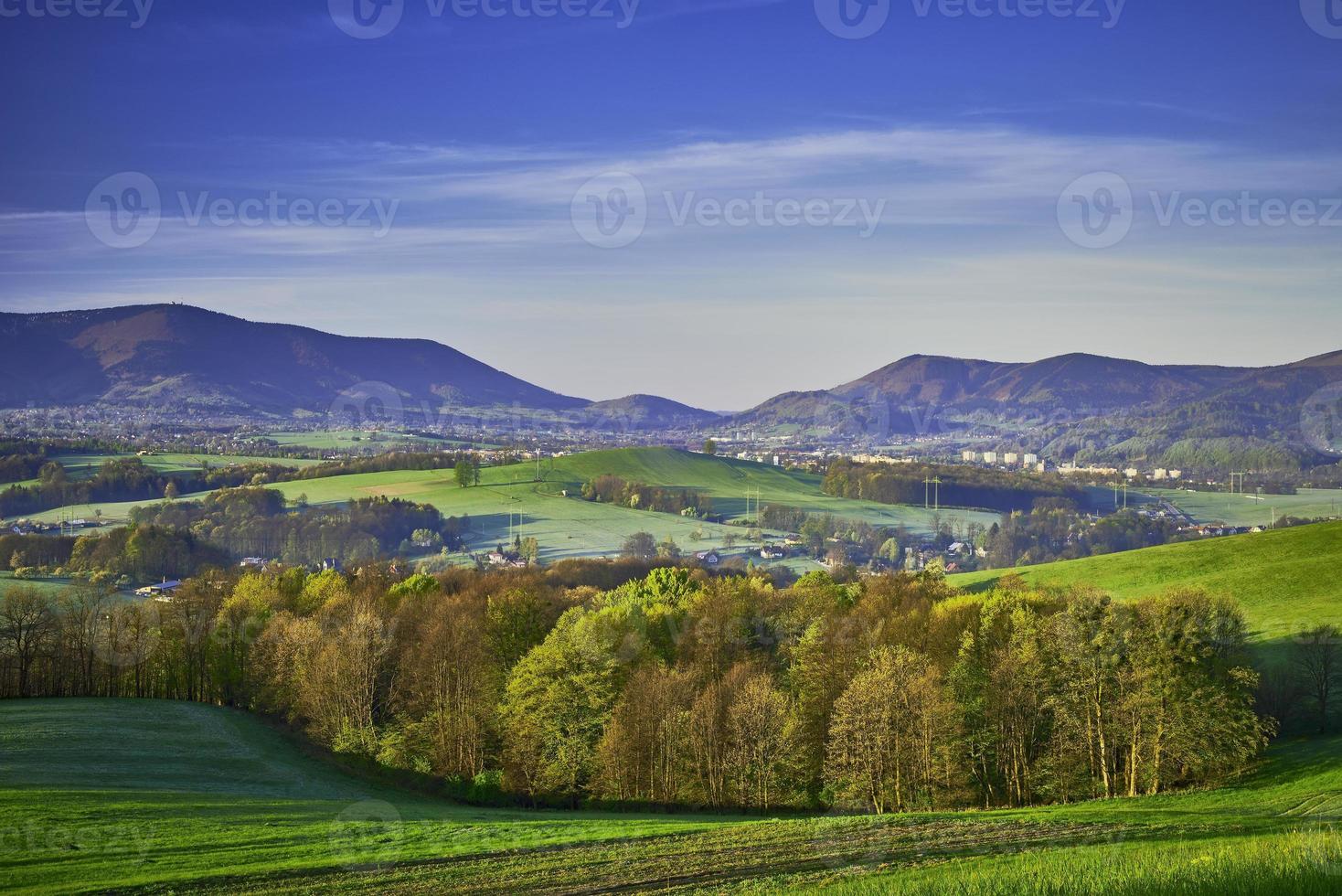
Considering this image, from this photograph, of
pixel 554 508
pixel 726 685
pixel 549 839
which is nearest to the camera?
pixel 549 839

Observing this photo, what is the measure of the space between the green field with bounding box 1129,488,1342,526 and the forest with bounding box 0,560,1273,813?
4606 inches

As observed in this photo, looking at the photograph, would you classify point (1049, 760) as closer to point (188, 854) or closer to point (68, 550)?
point (188, 854)

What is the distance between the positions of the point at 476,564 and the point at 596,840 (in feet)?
328

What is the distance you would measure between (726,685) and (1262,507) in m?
165

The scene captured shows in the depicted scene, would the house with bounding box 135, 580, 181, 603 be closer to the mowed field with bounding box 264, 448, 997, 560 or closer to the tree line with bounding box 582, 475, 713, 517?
the mowed field with bounding box 264, 448, 997, 560

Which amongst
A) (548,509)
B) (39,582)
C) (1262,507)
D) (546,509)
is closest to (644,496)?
(548,509)

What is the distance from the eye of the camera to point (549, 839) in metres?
31.2

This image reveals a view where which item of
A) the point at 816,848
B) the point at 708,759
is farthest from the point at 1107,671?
the point at 816,848

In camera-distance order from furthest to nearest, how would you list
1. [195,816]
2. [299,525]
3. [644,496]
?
1. [644,496]
2. [299,525]
3. [195,816]

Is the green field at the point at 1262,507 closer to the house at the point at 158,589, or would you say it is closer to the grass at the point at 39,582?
the house at the point at 158,589

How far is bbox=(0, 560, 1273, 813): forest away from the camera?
4481 centimetres

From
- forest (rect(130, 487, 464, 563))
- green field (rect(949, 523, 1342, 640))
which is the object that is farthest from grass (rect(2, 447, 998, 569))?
green field (rect(949, 523, 1342, 640))

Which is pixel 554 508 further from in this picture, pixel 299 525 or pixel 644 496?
pixel 299 525

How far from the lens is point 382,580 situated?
3310 inches
